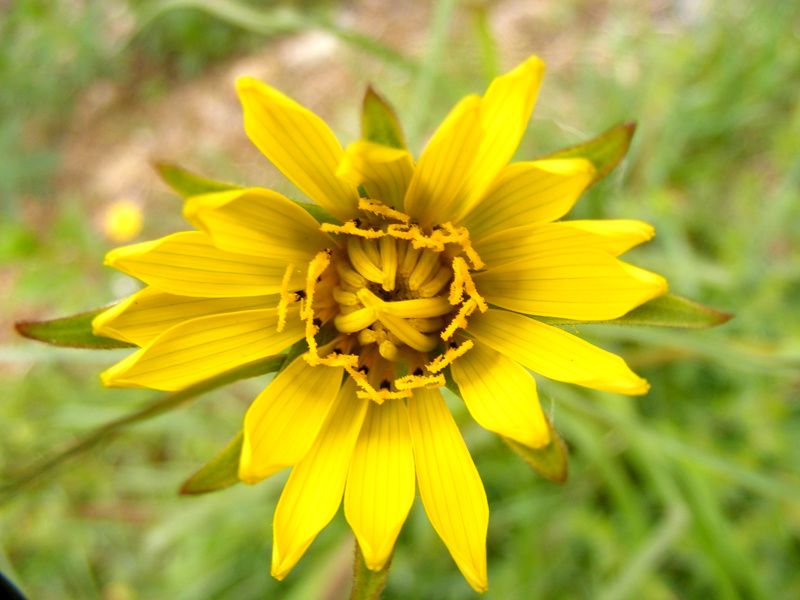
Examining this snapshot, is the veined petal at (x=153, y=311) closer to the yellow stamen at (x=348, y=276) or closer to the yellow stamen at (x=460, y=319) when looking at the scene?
the yellow stamen at (x=348, y=276)

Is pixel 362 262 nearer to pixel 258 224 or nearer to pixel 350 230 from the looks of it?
pixel 350 230

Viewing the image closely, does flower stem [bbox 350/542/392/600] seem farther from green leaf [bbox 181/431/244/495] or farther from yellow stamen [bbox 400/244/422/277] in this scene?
yellow stamen [bbox 400/244/422/277]

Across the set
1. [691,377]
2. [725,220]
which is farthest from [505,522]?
[725,220]

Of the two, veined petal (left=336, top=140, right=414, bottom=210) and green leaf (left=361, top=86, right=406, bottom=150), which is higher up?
green leaf (left=361, top=86, right=406, bottom=150)

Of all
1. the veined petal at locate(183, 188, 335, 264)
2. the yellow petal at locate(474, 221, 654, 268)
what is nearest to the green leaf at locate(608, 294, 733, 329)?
the yellow petal at locate(474, 221, 654, 268)

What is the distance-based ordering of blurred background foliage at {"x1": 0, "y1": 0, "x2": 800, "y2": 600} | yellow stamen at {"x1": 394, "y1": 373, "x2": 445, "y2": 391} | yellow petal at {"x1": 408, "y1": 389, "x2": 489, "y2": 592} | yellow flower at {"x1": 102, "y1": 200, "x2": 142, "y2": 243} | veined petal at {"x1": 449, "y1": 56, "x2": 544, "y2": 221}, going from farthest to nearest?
1. yellow flower at {"x1": 102, "y1": 200, "x2": 142, "y2": 243}
2. blurred background foliage at {"x1": 0, "y1": 0, "x2": 800, "y2": 600}
3. yellow stamen at {"x1": 394, "y1": 373, "x2": 445, "y2": 391}
4. yellow petal at {"x1": 408, "y1": 389, "x2": 489, "y2": 592}
5. veined petal at {"x1": 449, "y1": 56, "x2": 544, "y2": 221}

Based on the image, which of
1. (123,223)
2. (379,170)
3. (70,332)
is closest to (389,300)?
(379,170)

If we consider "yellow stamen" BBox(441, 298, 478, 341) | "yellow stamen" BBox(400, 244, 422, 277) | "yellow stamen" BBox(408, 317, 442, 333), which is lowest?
"yellow stamen" BBox(408, 317, 442, 333)
